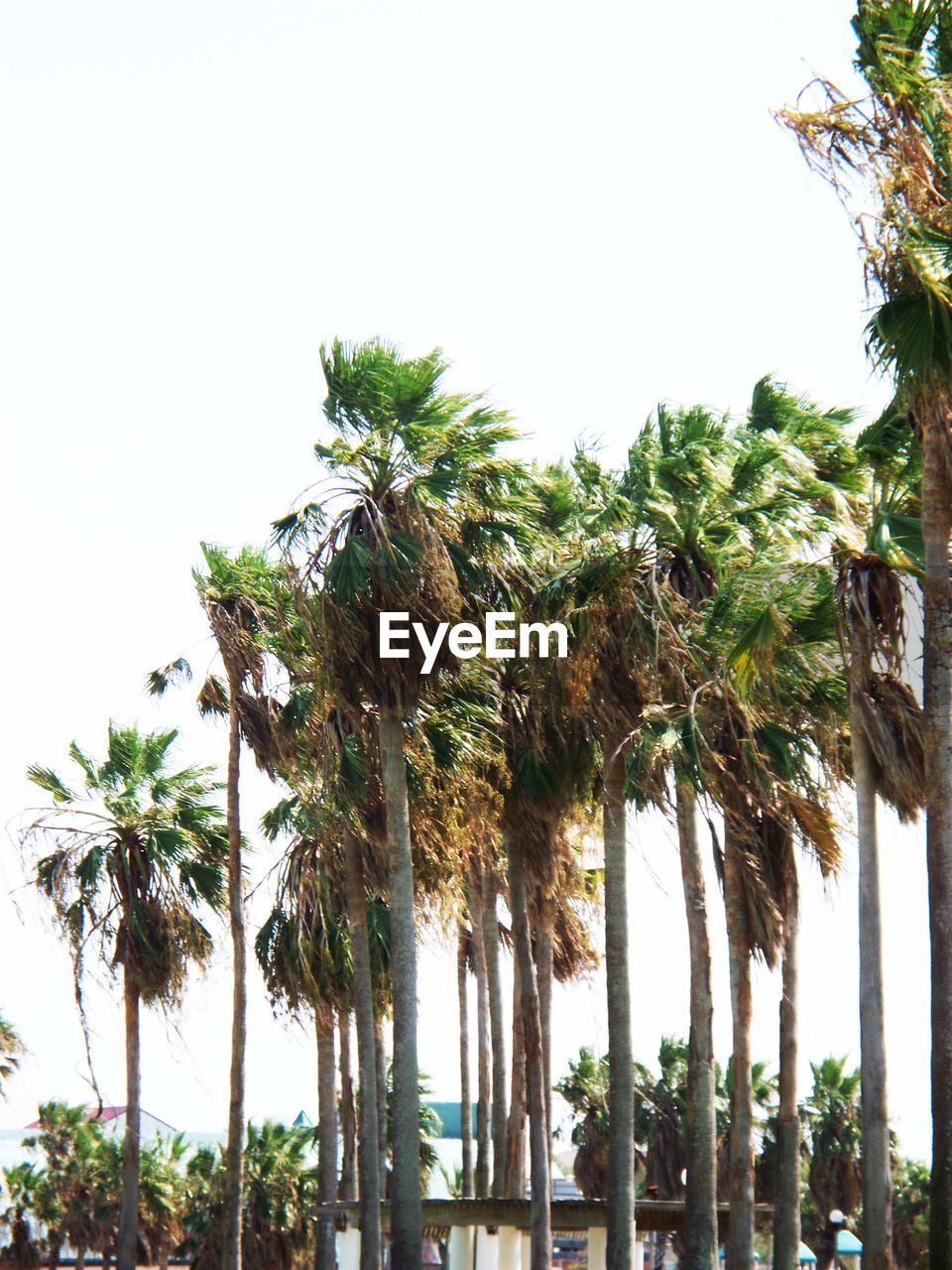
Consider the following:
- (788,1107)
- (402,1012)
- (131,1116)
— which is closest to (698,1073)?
(788,1107)

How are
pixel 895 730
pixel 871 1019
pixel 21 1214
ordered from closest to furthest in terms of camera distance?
pixel 871 1019 < pixel 895 730 < pixel 21 1214

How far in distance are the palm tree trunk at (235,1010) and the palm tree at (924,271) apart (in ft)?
54.0

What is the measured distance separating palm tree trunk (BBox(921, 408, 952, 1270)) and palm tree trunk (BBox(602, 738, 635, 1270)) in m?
7.69

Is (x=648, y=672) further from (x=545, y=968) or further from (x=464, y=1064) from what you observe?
(x=464, y=1064)

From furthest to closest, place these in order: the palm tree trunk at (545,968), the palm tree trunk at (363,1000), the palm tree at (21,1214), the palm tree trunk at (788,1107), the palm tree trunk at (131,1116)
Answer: the palm tree at (21,1214)
the palm tree trunk at (131,1116)
the palm tree trunk at (545,968)
the palm tree trunk at (363,1000)
the palm tree trunk at (788,1107)

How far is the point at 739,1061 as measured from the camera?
20.8m

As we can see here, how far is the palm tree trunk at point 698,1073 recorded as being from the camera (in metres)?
20.1

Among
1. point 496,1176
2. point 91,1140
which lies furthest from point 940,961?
point 91,1140

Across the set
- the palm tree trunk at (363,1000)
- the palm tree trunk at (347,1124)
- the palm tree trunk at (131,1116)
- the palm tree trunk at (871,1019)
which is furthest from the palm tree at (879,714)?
the palm tree trunk at (347,1124)

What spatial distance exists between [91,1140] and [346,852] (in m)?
33.0

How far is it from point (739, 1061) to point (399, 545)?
297 inches

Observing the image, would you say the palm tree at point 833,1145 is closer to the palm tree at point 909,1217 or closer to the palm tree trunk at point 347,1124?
the palm tree at point 909,1217

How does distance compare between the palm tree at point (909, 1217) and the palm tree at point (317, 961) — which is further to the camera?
the palm tree at point (909, 1217)

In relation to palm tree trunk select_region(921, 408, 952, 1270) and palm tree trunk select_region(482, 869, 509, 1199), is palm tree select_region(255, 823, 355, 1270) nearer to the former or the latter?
palm tree trunk select_region(482, 869, 509, 1199)
